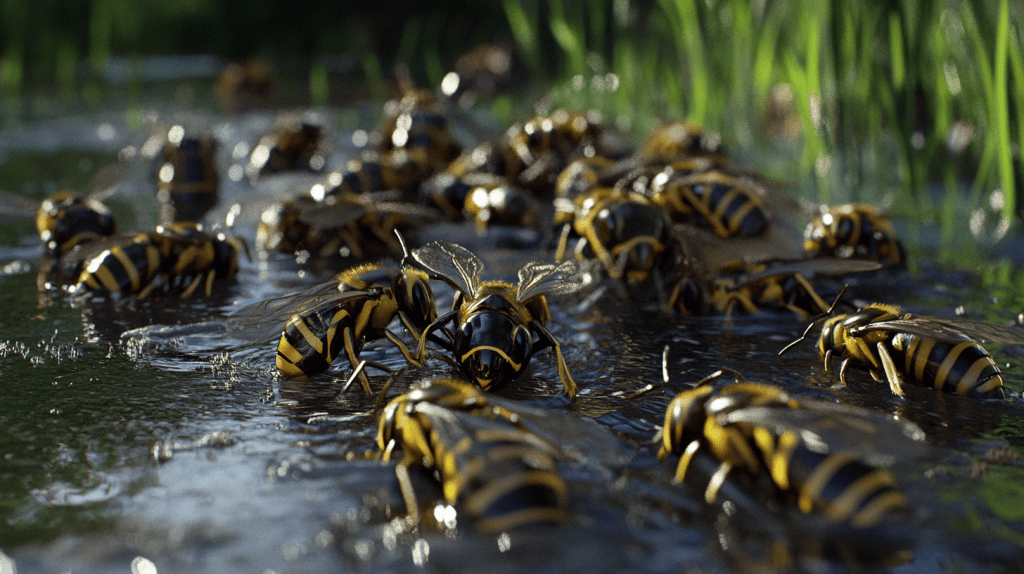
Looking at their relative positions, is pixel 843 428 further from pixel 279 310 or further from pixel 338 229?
pixel 338 229

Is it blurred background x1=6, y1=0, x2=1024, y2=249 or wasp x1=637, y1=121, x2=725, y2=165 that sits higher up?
blurred background x1=6, y1=0, x2=1024, y2=249

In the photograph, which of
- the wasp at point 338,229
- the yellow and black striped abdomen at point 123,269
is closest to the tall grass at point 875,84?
the wasp at point 338,229

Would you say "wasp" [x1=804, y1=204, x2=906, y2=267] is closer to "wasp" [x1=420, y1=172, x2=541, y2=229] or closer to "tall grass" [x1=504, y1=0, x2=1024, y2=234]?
"tall grass" [x1=504, y1=0, x2=1024, y2=234]

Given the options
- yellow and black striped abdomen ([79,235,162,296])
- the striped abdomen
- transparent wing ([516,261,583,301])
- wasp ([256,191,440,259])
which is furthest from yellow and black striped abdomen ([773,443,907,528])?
wasp ([256,191,440,259])

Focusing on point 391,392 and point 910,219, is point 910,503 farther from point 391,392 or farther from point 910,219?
point 910,219

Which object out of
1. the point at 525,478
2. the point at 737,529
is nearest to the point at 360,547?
the point at 525,478

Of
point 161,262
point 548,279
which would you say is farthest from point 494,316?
point 161,262
